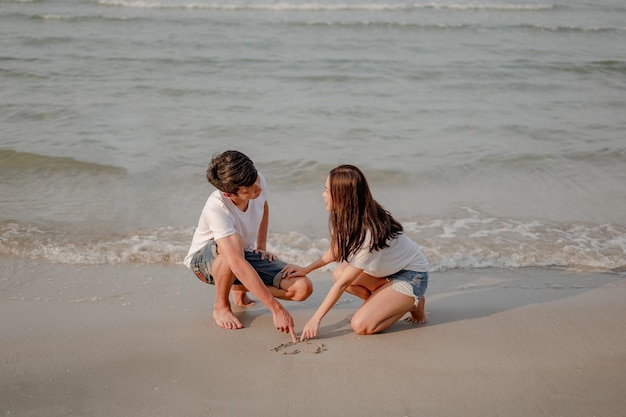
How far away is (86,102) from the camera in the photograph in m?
9.36

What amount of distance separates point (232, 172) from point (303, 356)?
46.2 inches

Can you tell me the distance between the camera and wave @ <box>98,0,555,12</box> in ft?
55.8

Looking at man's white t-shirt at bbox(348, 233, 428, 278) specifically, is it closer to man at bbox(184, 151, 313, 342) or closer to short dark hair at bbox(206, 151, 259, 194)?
man at bbox(184, 151, 313, 342)

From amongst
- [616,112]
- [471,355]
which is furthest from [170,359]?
[616,112]

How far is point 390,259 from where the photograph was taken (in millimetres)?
3984

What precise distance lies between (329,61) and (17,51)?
595 centimetres

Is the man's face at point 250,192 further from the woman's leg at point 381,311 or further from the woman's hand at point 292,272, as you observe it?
the woman's leg at point 381,311

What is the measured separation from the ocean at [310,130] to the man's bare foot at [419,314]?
47.3 inches

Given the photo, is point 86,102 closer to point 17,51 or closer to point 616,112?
point 17,51

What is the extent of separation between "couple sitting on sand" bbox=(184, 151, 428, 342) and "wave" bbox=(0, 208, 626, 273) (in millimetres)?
1169

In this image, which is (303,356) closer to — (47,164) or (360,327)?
(360,327)

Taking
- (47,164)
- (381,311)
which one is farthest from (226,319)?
(47,164)

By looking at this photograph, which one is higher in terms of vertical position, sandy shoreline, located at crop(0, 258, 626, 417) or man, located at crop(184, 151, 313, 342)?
man, located at crop(184, 151, 313, 342)

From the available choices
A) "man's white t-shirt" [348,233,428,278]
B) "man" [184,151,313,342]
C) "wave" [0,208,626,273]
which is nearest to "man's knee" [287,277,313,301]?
"man" [184,151,313,342]
